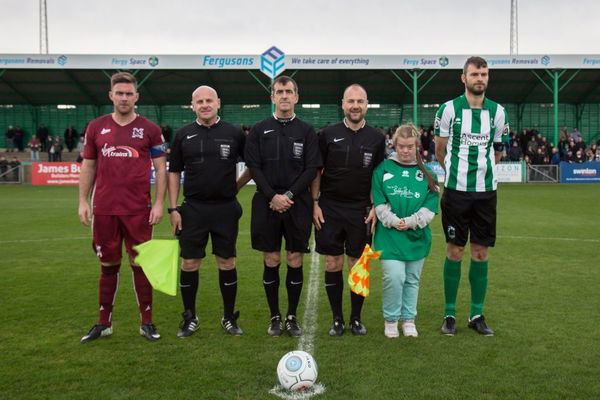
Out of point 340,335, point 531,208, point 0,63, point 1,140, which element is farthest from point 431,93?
point 340,335

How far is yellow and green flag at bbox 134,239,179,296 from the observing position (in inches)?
161

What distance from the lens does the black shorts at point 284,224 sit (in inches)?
172

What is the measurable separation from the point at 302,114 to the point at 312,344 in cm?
2970

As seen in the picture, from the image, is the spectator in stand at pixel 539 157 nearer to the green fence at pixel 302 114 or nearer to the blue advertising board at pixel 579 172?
the blue advertising board at pixel 579 172

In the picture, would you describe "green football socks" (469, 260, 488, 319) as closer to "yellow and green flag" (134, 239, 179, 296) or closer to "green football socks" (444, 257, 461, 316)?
"green football socks" (444, 257, 461, 316)

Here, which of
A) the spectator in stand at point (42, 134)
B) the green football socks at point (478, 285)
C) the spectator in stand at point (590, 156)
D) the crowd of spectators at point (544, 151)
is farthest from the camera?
the spectator in stand at point (42, 134)

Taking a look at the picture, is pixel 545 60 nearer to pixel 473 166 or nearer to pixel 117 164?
pixel 473 166

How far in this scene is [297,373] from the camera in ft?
10.7

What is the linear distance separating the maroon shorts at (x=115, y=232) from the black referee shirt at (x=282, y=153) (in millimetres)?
984

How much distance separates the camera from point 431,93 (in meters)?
31.3

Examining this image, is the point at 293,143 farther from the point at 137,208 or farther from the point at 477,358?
the point at 477,358

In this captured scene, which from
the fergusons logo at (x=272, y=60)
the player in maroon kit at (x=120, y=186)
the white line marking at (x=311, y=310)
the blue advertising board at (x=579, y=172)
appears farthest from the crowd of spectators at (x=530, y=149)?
the player in maroon kit at (x=120, y=186)

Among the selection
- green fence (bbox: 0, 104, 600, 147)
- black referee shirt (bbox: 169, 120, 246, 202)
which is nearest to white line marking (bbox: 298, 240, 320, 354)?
black referee shirt (bbox: 169, 120, 246, 202)

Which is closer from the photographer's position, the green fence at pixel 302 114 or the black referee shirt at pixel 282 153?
the black referee shirt at pixel 282 153
